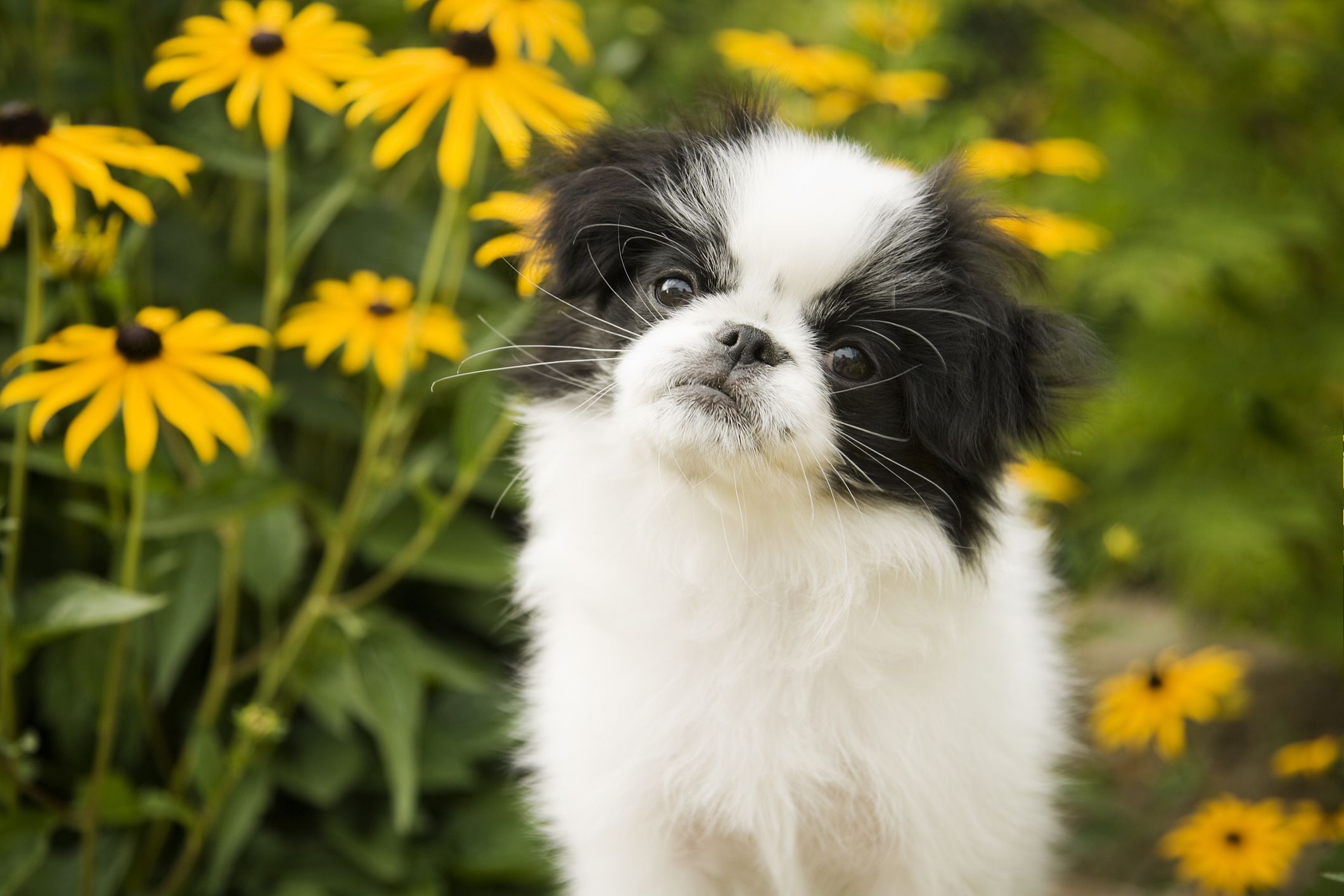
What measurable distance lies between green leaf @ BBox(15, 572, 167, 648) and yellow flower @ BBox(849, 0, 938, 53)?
7.37 ft

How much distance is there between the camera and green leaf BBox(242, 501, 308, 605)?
231 cm

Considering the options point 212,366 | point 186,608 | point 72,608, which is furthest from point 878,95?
point 72,608

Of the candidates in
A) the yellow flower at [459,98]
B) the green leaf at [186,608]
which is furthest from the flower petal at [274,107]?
the green leaf at [186,608]

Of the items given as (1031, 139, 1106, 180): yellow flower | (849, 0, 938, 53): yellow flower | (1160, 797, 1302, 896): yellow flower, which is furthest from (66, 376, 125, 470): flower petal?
(1160, 797, 1302, 896): yellow flower

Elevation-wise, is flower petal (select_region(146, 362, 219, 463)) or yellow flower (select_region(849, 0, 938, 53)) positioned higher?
yellow flower (select_region(849, 0, 938, 53))

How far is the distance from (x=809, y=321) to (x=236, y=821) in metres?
1.56

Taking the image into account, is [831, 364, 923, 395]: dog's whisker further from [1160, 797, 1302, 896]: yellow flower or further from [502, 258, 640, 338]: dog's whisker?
[1160, 797, 1302, 896]: yellow flower

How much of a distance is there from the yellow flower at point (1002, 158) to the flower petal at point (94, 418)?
5.32 ft

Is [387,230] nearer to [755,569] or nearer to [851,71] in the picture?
[851,71]

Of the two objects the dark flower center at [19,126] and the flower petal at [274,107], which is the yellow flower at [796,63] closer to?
the flower petal at [274,107]

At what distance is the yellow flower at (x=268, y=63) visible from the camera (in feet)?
6.66

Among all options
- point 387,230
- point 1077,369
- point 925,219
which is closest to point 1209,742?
point 1077,369

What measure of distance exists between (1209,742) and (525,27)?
300 cm

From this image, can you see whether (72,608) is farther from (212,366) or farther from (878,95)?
(878,95)
